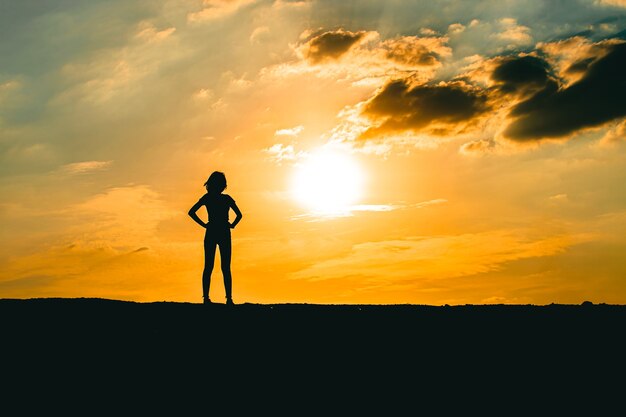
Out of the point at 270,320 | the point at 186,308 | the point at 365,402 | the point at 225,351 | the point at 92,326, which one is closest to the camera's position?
the point at 365,402

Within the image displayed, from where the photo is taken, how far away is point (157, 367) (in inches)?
358

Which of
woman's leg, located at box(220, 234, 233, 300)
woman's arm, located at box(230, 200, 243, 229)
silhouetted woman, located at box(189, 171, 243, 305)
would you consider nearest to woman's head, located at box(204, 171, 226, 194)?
silhouetted woman, located at box(189, 171, 243, 305)

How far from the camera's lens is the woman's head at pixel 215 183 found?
13.2 m

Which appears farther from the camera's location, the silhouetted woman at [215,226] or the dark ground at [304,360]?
the silhouetted woman at [215,226]

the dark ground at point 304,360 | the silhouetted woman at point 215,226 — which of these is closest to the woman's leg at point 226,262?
the silhouetted woman at point 215,226

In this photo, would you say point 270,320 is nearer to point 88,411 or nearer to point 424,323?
point 424,323

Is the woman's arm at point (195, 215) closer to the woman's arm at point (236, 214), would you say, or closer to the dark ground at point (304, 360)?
the woman's arm at point (236, 214)

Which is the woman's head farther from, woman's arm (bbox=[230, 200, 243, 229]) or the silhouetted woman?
woman's arm (bbox=[230, 200, 243, 229])

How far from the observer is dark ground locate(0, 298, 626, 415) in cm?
855

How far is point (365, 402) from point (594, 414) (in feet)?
10.5

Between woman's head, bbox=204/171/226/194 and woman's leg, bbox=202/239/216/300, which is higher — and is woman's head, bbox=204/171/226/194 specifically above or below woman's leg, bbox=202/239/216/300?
above

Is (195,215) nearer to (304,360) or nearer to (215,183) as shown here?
(215,183)

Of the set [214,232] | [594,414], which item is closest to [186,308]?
[214,232]

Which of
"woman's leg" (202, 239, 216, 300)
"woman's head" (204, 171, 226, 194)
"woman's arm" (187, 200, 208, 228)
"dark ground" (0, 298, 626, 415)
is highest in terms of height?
"woman's head" (204, 171, 226, 194)
